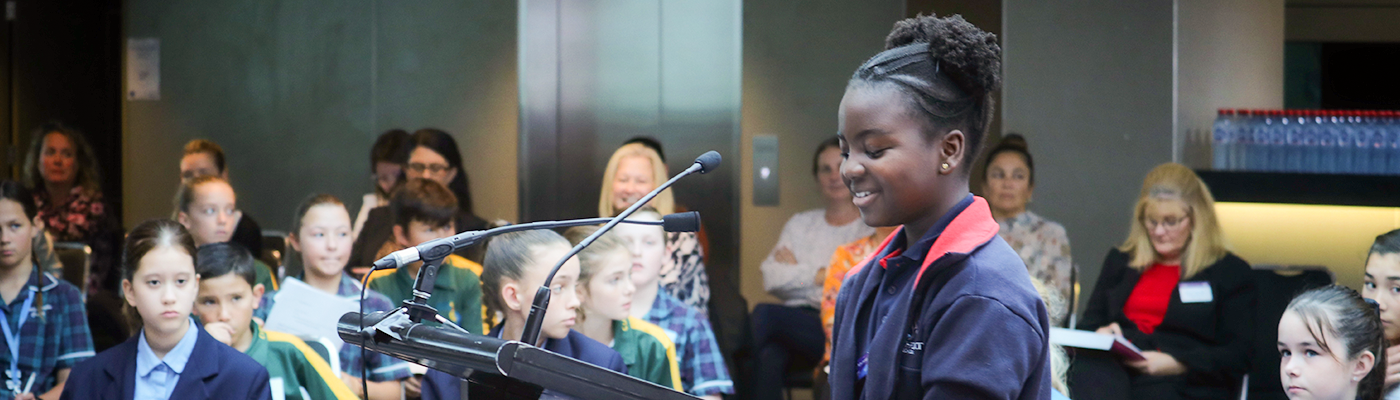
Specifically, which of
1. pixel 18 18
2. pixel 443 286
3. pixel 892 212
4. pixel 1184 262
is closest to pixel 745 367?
pixel 443 286

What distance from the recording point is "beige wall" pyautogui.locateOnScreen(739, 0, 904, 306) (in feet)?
15.9

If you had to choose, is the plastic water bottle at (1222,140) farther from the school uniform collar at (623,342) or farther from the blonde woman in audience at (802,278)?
the school uniform collar at (623,342)

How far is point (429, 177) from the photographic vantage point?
4.11 meters

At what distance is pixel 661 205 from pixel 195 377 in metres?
1.66

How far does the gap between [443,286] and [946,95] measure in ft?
8.36

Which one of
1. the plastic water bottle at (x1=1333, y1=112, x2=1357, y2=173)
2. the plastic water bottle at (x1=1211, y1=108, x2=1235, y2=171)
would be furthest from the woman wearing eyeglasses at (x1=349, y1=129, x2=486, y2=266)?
the plastic water bottle at (x1=1333, y1=112, x2=1357, y2=173)

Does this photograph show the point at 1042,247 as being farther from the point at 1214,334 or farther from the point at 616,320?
the point at 616,320

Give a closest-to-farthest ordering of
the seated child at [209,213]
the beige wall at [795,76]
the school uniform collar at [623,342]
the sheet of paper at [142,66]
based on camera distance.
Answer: the school uniform collar at [623,342]
the seated child at [209,213]
the sheet of paper at [142,66]
the beige wall at [795,76]

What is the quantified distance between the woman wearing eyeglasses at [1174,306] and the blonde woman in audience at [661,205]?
130 cm

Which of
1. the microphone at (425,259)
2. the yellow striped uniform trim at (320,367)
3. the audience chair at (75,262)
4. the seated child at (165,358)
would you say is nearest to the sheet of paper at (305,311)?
the yellow striped uniform trim at (320,367)

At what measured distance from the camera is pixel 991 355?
922mm

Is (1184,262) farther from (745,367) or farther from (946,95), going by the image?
(946,95)

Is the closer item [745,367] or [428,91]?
[745,367]

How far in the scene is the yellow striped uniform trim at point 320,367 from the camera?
255 centimetres
